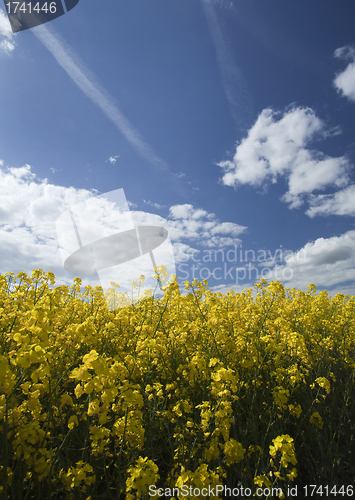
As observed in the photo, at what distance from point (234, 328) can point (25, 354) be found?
408cm

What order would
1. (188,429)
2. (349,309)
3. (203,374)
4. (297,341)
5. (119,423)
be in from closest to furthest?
(119,423) < (188,429) < (203,374) < (297,341) < (349,309)

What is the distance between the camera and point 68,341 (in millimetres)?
2852

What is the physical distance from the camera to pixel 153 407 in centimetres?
262

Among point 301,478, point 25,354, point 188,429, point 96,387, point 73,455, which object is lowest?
point 301,478

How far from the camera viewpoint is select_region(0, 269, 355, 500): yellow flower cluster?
1924mm

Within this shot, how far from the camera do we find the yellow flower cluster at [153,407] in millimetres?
1924

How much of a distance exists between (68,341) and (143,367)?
1092 millimetres

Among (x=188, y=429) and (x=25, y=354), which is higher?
(x=25, y=354)

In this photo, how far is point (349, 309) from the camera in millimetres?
6660

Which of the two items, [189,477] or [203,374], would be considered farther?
[203,374]

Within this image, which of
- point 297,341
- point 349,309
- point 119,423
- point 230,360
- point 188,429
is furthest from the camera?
point 349,309

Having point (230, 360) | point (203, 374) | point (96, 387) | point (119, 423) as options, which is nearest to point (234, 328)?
point (230, 360)

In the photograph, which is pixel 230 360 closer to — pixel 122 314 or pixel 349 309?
pixel 122 314

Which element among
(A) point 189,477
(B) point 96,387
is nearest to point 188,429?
(A) point 189,477
